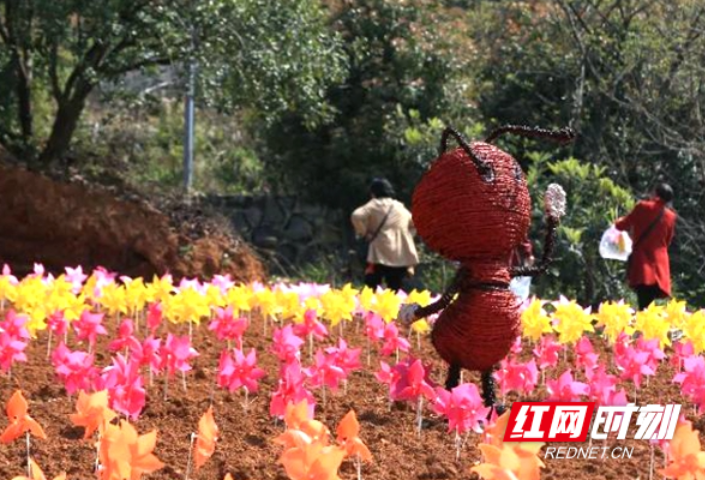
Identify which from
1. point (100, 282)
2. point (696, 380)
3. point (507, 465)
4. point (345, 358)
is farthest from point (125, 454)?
point (100, 282)

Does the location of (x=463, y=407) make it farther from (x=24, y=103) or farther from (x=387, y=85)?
(x=387, y=85)

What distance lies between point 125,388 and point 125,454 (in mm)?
1616

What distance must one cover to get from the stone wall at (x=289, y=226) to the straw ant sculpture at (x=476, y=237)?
1165 cm

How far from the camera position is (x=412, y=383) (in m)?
5.61

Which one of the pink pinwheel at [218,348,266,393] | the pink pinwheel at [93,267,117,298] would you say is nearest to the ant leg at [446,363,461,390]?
the pink pinwheel at [218,348,266,393]

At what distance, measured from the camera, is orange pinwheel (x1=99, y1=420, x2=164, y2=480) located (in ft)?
11.7

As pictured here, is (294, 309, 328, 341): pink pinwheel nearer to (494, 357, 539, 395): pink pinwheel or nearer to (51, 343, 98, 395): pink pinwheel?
(494, 357, 539, 395): pink pinwheel

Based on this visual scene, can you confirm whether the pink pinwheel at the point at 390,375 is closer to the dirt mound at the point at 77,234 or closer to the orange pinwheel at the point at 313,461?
the orange pinwheel at the point at 313,461

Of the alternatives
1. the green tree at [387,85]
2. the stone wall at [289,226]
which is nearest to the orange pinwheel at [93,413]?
the green tree at [387,85]

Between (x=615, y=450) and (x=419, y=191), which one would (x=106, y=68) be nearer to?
(x=419, y=191)

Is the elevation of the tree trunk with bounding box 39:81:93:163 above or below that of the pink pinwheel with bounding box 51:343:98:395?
above

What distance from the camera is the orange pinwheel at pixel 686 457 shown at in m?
3.86

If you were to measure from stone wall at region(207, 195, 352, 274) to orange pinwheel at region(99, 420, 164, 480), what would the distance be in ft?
45.2

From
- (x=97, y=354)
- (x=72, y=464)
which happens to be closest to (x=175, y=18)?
(x=97, y=354)
